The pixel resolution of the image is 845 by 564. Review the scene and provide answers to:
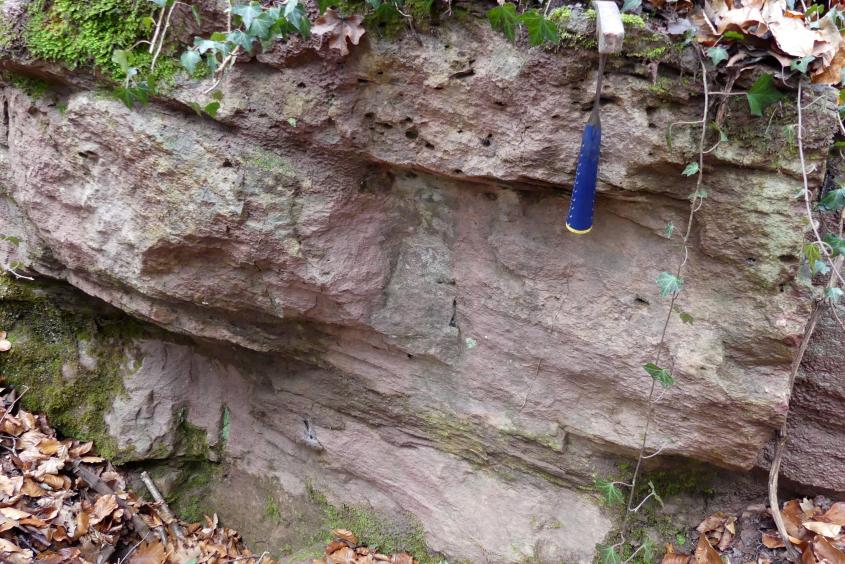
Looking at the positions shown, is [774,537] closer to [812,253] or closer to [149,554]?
[812,253]

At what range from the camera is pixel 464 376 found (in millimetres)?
2547

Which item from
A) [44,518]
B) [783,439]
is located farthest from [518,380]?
[44,518]

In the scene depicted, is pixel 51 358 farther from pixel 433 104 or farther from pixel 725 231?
pixel 725 231

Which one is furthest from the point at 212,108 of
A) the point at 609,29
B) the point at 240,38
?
the point at 609,29

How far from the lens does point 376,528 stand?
2.97 m

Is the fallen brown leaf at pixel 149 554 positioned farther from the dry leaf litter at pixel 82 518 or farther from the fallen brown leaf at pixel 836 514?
the fallen brown leaf at pixel 836 514

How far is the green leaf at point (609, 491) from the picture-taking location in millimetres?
2295

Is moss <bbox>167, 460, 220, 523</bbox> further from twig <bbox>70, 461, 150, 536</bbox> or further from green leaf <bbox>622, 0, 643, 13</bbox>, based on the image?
green leaf <bbox>622, 0, 643, 13</bbox>

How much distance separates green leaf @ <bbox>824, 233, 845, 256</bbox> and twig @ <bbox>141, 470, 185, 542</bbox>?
304 cm

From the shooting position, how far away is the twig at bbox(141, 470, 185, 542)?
120 inches

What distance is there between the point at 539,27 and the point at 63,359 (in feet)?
9.18

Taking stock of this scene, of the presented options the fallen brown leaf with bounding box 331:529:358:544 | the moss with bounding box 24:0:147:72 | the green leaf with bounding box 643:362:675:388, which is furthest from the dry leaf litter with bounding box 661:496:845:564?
the moss with bounding box 24:0:147:72

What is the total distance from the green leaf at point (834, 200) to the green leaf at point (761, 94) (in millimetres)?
356

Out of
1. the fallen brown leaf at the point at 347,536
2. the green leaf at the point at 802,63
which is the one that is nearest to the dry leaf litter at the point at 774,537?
the fallen brown leaf at the point at 347,536
